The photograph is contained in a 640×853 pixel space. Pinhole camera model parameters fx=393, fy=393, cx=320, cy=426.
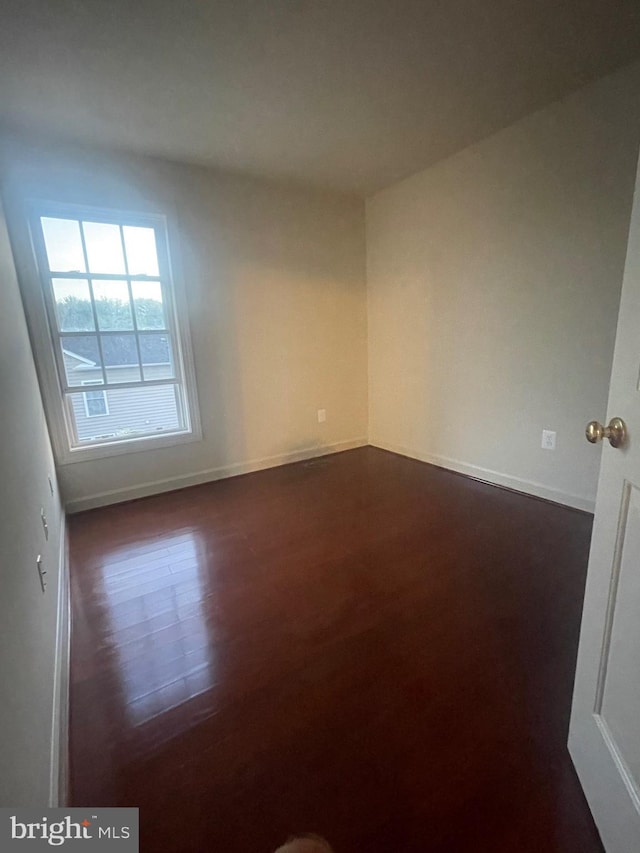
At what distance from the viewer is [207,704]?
130 centimetres

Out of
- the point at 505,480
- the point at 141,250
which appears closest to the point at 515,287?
the point at 505,480

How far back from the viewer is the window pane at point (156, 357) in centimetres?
302

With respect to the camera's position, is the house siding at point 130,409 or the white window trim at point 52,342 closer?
the white window trim at point 52,342

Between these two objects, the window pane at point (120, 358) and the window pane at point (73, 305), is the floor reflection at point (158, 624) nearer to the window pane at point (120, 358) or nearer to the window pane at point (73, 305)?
the window pane at point (120, 358)

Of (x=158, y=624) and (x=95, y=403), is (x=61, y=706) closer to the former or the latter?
(x=158, y=624)

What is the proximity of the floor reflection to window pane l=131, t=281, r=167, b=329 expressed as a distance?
1636 millimetres

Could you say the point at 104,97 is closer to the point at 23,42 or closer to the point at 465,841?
the point at 23,42

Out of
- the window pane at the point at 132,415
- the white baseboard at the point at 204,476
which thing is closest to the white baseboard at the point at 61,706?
the white baseboard at the point at 204,476

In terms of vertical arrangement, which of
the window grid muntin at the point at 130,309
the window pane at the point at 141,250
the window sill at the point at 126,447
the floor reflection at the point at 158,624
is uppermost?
the window pane at the point at 141,250

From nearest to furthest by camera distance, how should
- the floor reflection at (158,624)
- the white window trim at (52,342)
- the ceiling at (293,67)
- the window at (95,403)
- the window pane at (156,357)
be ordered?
1. the floor reflection at (158,624)
2. the ceiling at (293,67)
3. the white window trim at (52,342)
4. the window at (95,403)
5. the window pane at (156,357)

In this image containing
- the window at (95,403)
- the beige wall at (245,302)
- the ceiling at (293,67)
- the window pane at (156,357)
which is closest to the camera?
the ceiling at (293,67)

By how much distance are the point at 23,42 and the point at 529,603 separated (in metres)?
3.21

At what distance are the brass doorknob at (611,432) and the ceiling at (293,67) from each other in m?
1.80

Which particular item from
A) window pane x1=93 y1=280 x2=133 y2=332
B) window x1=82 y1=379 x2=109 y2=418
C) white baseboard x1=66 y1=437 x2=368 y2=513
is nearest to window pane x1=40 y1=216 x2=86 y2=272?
window pane x1=93 y1=280 x2=133 y2=332
